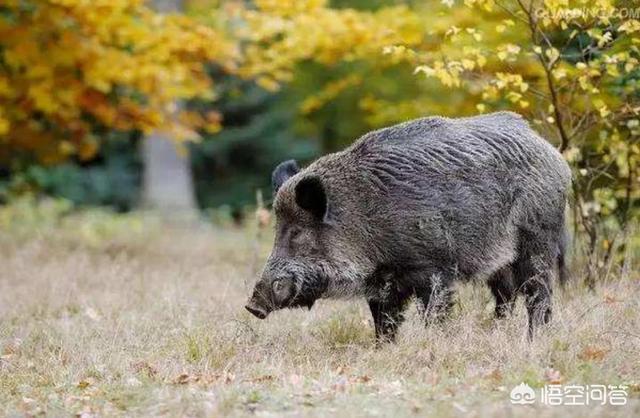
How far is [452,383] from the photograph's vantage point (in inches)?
244

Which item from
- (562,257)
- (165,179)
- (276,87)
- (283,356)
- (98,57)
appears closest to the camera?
(283,356)

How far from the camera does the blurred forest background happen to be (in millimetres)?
9148

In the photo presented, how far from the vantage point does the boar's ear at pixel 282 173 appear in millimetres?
8031

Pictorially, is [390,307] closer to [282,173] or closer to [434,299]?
[434,299]

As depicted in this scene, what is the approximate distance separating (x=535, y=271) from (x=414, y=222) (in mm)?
1161

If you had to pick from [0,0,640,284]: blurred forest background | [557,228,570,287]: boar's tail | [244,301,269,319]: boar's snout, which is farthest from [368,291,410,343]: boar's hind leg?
[0,0,640,284]: blurred forest background

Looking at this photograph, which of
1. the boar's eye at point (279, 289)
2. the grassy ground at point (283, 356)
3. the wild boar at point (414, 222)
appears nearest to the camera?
the grassy ground at point (283, 356)

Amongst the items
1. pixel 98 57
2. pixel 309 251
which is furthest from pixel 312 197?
pixel 98 57

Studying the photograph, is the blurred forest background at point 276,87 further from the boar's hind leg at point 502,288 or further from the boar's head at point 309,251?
the boar's head at point 309,251

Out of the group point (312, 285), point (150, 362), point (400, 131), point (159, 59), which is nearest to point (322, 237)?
point (312, 285)

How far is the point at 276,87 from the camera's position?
1644 centimetres

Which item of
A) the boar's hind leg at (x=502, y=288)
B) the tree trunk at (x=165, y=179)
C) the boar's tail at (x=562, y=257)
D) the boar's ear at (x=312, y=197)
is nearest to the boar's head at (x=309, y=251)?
the boar's ear at (x=312, y=197)

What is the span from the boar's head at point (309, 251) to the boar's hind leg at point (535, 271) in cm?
134

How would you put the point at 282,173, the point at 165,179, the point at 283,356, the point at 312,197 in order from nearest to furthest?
1. the point at 283,356
2. the point at 312,197
3. the point at 282,173
4. the point at 165,179
